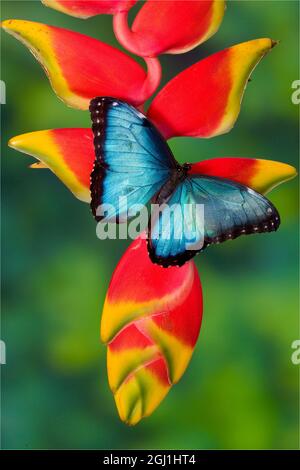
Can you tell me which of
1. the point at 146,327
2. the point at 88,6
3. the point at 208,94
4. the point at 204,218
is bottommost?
the point at 146,327

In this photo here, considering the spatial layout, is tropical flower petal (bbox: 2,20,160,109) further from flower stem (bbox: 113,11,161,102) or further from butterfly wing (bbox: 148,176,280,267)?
butterfly wing (bbox: 148,176,280,267)

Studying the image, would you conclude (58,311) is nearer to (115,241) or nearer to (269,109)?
(115,241)

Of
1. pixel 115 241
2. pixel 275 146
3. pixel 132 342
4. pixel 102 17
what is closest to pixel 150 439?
pixel 132 342

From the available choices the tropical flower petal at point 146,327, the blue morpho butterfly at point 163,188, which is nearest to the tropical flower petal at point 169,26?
the blue morpho butterfly at point 163,188

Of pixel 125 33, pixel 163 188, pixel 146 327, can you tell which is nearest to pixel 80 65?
pixel 125 33

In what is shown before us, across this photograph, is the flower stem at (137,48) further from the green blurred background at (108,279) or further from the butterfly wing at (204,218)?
the butterfly wing at (204,218)

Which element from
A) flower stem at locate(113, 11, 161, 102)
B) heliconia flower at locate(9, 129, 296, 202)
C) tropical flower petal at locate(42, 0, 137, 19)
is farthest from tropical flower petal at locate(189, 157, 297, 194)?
tropical flower petal at locate(42, 0, 137, 19)

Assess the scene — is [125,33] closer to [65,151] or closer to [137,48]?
[137,48]
